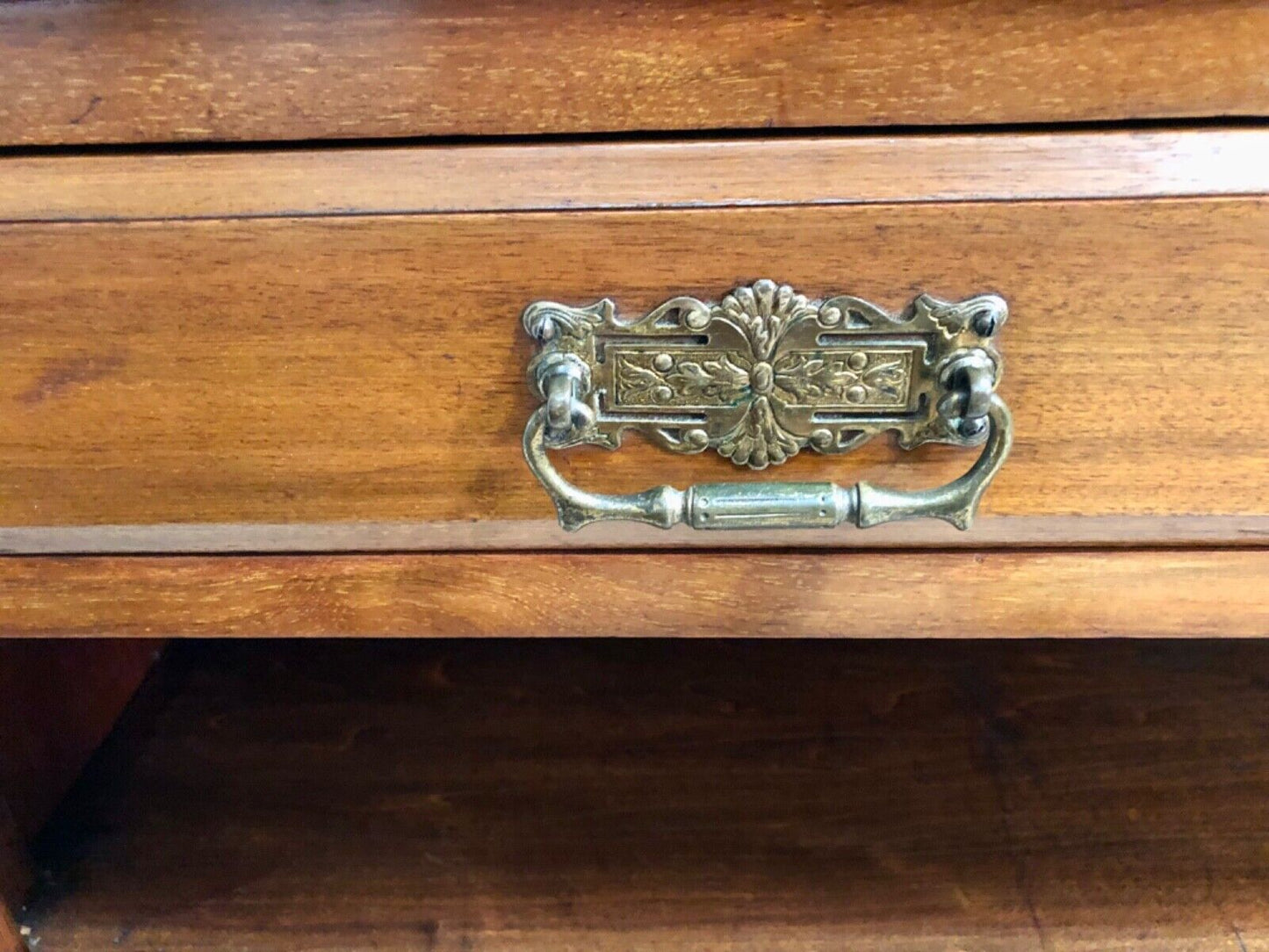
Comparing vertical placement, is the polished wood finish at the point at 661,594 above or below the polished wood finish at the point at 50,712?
above

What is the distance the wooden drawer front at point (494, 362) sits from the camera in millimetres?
300

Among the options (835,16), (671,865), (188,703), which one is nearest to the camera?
(835,16)

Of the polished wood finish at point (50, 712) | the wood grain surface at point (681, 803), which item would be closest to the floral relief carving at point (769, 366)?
the wood grain surface at point (681, 803)

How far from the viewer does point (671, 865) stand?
52cm

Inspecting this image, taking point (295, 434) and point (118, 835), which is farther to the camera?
point (118, 835)

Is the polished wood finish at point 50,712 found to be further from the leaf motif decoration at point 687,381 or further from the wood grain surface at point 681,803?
the leaf motif decoration at point 687,381

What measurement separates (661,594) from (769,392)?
96 mm

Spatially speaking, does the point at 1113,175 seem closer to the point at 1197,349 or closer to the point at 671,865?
the point at 1197,349

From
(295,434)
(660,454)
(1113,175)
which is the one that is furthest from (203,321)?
(1113,175)

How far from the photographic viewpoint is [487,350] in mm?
322

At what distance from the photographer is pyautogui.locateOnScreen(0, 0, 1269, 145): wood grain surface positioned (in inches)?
10.9

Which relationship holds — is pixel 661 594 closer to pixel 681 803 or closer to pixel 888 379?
pixel 888 379

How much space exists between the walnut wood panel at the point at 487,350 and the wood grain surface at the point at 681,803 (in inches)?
9.4

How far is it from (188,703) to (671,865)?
35cm
